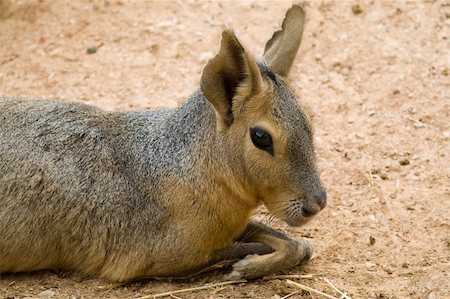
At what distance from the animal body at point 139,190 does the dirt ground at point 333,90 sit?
212 millimetres

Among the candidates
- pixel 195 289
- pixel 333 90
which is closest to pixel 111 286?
pixel 195 289

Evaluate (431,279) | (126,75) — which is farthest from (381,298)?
(126,75)

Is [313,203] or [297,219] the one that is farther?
[297,219]

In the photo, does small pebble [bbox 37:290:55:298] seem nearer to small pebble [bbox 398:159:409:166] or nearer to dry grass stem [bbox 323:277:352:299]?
dry grass stem [bbox 323:277:352:299]

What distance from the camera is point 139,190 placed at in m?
5.66

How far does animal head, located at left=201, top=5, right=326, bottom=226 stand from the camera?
512cm

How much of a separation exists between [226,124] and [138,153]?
764 millimetres

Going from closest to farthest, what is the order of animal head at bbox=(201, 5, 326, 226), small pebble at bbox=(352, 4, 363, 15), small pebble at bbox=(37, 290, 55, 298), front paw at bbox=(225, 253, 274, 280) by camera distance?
1. animal head at bbox=(201, 5, 326, 226)
2. small pebble at bbox=(37, 290, 55, 298)
3. front paw at bbox=(225, 253, 274, 280)
4. small pebble at bbox=(352, 4, 363, 15)

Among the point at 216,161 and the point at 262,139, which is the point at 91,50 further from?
the point at 262,139

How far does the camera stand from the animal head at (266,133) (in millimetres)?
5117

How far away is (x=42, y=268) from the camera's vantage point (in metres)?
5.78

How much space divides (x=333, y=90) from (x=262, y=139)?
2951 millimetres

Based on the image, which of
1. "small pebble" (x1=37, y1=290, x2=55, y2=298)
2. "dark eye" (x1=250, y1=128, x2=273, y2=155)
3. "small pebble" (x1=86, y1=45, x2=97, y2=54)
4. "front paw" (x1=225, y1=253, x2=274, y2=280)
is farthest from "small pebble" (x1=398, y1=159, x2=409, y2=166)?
"small pebble" (x1=86, y1=45, x2=97, y2=54)

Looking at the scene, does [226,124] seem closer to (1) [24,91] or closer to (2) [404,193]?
(2) [404,193]
